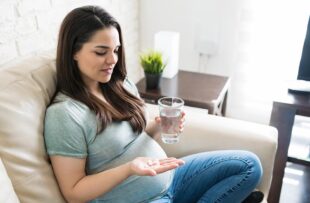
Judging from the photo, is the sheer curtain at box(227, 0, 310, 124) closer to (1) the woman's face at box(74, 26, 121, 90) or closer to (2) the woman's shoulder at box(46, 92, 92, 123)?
(1) the woman's face at box(74, 26, 121, 90)

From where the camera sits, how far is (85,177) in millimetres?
Result: 930

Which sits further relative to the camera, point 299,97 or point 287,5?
point 287,5

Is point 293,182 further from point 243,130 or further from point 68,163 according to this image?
point 68,163

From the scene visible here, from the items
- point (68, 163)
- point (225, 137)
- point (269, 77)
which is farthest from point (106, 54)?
point (269, 77)

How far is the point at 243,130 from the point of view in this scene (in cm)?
128

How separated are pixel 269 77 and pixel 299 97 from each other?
2.15ft

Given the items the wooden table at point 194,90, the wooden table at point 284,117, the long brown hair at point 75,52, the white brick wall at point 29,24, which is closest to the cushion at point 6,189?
the long brown hair at point 75,52

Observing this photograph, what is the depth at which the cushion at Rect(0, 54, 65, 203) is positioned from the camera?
0.83 m

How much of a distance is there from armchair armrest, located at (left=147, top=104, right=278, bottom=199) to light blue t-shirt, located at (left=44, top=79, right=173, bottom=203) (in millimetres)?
218

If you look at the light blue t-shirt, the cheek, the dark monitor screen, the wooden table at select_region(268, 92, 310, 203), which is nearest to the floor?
the wooden table at select_region(268, 92, 310, 203)

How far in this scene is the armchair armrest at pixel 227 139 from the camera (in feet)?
4.11

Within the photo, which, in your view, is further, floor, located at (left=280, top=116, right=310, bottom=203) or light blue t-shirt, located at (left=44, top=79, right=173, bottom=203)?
floor, located at (left=280, top=116, right=310, bottom=203)

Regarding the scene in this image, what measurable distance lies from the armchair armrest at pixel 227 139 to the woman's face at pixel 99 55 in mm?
460

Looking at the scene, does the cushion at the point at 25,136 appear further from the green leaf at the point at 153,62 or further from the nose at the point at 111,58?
the green leaf at the point at 153,62
